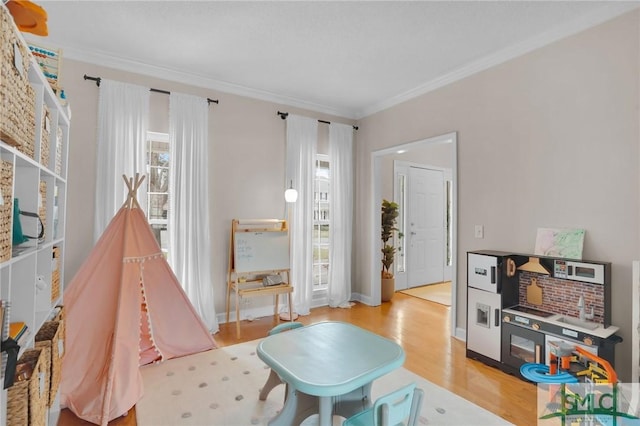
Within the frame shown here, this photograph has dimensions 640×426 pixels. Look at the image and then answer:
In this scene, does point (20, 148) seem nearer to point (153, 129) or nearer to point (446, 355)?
point (153, 129)

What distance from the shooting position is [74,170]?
3193 millimetres

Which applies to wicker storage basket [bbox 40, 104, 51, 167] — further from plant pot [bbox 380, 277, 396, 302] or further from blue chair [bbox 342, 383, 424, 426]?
plant pot [bbox 380, 277, 396, 302]

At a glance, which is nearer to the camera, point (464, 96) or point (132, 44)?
point (132, 44)

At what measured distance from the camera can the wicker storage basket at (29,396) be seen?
1.20 meters

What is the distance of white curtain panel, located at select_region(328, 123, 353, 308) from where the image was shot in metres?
4.75

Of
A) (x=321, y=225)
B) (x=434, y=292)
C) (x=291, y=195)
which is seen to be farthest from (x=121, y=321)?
(x=434, y=292)

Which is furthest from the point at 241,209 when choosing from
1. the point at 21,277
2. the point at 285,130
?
the point at 21,277

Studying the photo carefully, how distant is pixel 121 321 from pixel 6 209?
5.29ft

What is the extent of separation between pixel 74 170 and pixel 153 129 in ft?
2.74

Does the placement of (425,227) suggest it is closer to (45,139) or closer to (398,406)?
(398,406)

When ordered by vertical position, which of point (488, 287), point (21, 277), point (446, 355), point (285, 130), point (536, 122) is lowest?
point (446, 355)

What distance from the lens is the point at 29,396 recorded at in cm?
124

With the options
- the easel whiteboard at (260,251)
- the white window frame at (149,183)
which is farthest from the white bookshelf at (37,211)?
the easel whiteboard at (260,251)

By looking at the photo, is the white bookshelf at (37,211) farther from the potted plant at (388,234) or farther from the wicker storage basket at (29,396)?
the potted plant at (388,234)
